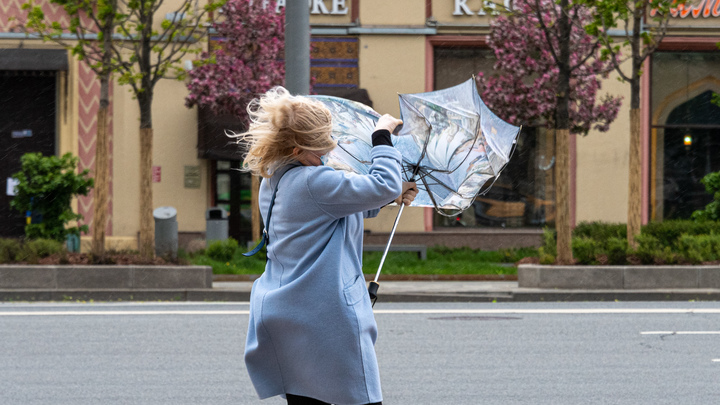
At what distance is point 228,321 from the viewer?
10.9 metres

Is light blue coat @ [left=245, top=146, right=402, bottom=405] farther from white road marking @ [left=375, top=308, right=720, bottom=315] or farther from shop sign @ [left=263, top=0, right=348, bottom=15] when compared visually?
shop sign @ [left=263, top=0, right=348, bottom=15]

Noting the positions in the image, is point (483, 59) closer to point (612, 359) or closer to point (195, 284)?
point (195, 284)

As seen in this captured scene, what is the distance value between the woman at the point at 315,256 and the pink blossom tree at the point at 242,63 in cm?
1424

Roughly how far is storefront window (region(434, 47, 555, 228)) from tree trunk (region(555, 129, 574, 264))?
6.60 meters

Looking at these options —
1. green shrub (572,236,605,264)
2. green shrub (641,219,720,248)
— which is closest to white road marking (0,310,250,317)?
green shrub (572,236,605,264)

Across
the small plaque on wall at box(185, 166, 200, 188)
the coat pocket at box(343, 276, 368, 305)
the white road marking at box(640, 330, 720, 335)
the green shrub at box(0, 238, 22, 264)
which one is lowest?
the white road marking at box(640, 330, 720, 335)

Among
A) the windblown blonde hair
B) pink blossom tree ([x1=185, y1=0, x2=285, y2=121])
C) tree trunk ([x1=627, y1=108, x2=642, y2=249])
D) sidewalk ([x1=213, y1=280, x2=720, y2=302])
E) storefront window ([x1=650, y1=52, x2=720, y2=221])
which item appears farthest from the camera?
storefront window ([x1=650, y1=52, x2=720, y2=221])

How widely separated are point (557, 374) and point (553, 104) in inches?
405

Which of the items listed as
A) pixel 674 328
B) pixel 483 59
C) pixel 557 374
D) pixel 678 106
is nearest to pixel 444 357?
pixel 557 374

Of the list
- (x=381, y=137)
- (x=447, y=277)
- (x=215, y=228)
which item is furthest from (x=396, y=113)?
(x=381, y=137)

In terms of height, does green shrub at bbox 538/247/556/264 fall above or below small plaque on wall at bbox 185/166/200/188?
below

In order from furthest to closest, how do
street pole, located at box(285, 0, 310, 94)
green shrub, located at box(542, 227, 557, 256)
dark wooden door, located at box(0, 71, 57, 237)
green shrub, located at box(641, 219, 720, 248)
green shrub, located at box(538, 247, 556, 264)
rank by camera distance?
dark wooden door, located at box(0, 71, 57, 237) < green shrub, located at box(641, 219, 720, 248) < green shrub, located at box(542, 227, 557, 256) < green shrub, located at box(538, 247, 556, 264) < street pole, located at box(285, 0, 310, 94)

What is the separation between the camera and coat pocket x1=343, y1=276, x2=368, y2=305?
127 inches

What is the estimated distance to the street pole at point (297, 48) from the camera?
7.20m
